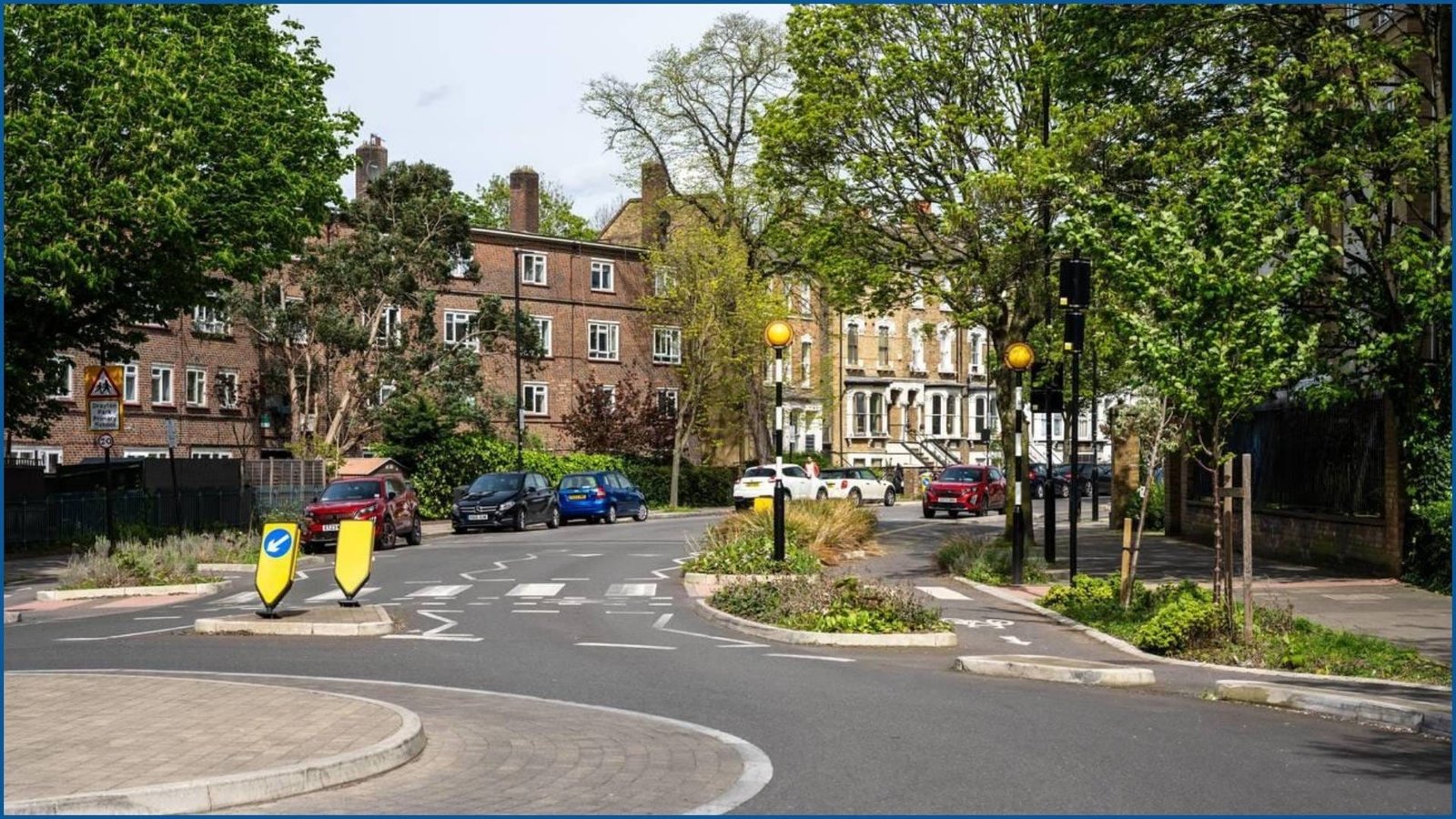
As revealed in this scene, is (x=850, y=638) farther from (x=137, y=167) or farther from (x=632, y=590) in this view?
(x=137, y=167)

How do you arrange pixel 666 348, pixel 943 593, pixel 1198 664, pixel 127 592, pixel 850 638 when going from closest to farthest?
pixel 1198 664 → pixel 850 638 → pixel 943 593 → pixel 127 592 → pixel 666 348

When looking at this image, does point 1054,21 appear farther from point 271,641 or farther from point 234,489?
point 234,489

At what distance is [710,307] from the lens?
214ft

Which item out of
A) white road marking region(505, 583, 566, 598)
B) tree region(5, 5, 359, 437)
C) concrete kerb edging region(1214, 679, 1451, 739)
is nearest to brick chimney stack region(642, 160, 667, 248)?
tree region(5, 5, 359, 437)

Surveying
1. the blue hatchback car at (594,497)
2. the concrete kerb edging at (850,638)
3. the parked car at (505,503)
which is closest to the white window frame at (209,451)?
the blue hatchback car at (594,497)

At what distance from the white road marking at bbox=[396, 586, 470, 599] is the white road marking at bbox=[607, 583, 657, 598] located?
90.6 inches

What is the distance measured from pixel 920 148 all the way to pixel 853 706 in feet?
72.4

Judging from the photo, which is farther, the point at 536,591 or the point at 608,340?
the point at 608,340

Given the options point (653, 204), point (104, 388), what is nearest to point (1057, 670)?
point (104, 388)

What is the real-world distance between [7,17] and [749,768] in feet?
89.2

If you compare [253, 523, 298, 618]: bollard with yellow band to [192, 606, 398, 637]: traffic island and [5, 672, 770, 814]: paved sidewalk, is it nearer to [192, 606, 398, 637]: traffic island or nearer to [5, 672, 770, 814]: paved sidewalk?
[192, 606, 398, 637]: traffic island

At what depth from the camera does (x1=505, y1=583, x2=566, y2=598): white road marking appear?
79.9ft

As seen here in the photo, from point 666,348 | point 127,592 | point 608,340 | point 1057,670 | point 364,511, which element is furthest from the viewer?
point 666,348

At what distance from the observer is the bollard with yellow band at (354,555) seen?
2003 centimetres
